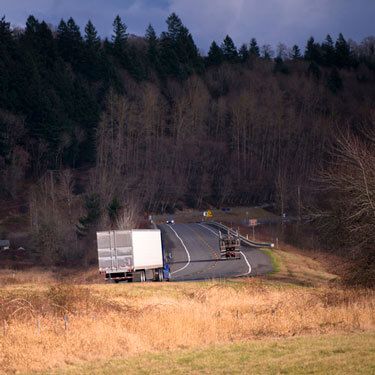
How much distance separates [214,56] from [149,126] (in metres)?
46.1

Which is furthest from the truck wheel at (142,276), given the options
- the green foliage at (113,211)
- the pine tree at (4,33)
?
the pine tree at (4,33)

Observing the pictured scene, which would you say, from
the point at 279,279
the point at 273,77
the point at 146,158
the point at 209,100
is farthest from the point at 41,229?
the point at 273,77

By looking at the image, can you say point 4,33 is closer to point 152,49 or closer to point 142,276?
point 152,49

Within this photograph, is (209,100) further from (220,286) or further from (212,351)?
(212,351)

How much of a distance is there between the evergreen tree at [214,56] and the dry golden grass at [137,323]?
138 meters

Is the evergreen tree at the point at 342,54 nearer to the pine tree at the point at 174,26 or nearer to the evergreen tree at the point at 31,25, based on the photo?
the pine tree at the point at 174,26

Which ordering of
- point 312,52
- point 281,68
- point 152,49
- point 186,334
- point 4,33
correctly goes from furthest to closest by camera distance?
point 312,52, point 281,68, point 152,49, point 4,33, point 186,334

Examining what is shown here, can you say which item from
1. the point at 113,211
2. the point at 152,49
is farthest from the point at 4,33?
the point at 113,211

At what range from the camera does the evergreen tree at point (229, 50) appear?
16661 centimetres

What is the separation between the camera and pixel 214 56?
161 meters

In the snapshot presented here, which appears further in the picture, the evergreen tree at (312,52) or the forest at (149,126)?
the evergreen tree at (312,52)

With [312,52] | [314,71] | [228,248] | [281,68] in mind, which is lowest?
[228,248]

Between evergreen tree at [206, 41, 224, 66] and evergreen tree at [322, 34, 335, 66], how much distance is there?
28.8 metres

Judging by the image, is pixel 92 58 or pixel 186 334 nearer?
pixel 186 334
